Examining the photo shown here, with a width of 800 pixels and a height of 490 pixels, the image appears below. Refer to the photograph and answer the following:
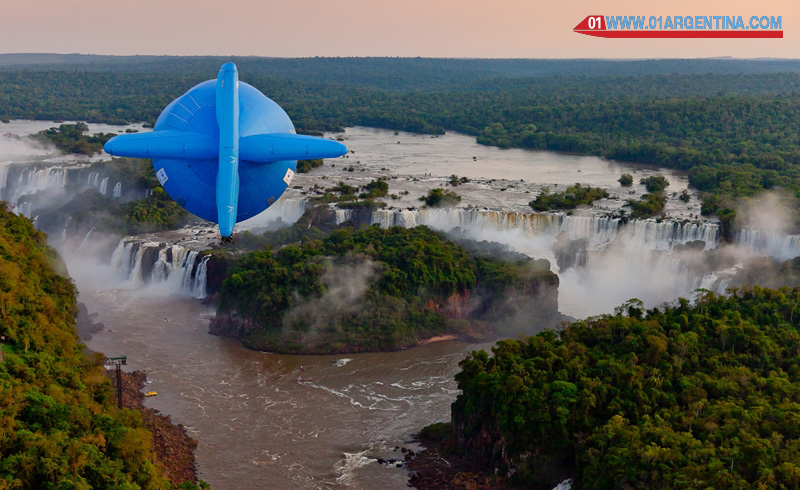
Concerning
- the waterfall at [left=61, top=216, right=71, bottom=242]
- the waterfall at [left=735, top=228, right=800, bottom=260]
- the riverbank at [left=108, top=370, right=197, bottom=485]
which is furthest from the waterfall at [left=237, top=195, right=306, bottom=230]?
the waterfall at [left=735, top=228, right=800, bottom=260]

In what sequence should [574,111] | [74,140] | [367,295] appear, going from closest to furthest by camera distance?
[367,295] < [74,140] < [574,111]

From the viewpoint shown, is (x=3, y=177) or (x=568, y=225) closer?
(x=568, y=225)

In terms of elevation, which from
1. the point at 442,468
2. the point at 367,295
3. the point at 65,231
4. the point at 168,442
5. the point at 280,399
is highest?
the point at 65,231

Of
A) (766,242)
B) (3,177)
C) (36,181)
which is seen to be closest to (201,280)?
(766,242)

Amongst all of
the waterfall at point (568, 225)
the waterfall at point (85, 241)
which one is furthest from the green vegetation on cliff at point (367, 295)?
the waterfall at point (85, 241)

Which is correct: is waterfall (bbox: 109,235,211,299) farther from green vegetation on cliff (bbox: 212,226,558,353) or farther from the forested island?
the forested island

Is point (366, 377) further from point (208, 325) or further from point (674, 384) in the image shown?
point (674, 384)

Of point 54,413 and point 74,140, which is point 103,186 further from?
point 54,413
